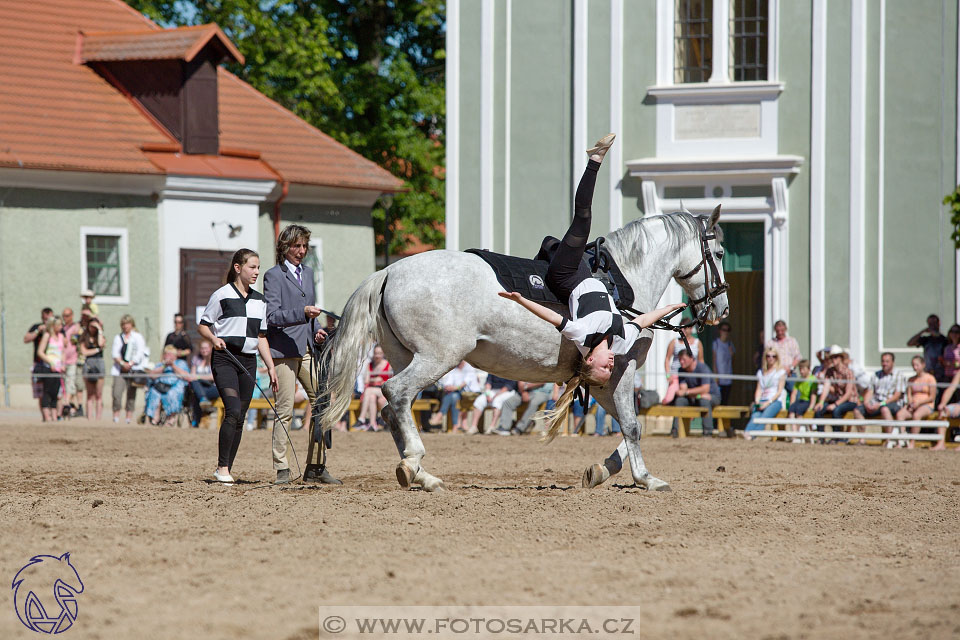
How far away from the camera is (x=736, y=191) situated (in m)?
19.7

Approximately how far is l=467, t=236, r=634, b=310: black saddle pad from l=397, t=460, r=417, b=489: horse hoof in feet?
4.47

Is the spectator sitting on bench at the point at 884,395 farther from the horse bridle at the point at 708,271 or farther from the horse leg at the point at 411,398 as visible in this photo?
the horse leg at the point at 411,398

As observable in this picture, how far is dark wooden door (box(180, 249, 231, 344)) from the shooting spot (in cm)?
2538

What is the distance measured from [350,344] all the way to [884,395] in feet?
31.8

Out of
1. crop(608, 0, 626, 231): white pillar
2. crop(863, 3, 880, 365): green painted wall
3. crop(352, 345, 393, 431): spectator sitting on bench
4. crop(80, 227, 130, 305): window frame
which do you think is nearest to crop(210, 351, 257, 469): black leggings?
crop(352, 345, 393, 431): spectator sitting on bench

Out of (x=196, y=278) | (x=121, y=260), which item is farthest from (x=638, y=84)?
(x=121, y=260)

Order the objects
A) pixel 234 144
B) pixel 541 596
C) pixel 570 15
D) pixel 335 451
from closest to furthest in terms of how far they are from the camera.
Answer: pixel 541 596, pixel 335 451, pixel 570 15, pixel 234 144

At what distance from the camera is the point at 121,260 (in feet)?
81.9

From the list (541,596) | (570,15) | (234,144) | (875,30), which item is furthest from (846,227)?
(541,596)

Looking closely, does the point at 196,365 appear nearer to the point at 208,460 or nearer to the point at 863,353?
the point at 208,460

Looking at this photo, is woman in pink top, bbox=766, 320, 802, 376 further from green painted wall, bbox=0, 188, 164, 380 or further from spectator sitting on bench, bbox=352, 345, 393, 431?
green painted wall, bbox=0, 188, 164, 380

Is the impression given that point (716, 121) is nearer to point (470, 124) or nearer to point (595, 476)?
point (470, 124)

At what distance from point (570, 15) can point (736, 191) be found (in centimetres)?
369

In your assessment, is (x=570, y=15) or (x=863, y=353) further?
(x=570, y=15)
